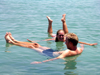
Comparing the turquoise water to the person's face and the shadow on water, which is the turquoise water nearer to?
the shadow on water

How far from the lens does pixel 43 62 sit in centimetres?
640

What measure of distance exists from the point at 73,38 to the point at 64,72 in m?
1.12

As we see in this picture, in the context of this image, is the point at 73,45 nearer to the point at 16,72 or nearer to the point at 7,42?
the point at 16,72

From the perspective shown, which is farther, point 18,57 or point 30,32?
point 30,32

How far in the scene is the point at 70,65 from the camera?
6.23 metres

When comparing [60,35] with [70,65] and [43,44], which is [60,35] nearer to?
[43,44]

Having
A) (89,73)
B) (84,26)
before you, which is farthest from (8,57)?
(84,26)

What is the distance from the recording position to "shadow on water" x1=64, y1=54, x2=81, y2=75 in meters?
5.70

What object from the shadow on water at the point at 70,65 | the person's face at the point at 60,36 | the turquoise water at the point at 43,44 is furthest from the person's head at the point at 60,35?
the shadow on water at the point at 70,65

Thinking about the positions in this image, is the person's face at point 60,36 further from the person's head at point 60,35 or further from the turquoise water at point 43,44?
the turquoise water at point 43,44

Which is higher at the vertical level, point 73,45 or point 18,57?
point 73,45

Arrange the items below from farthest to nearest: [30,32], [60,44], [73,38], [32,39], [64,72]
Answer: [30,32] → [32,39] → [60,44] → [73,38] → [64,72]

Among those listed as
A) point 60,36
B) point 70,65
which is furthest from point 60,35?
point 70,65

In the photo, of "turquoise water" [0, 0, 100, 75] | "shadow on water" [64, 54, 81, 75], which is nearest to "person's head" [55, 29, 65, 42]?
"turquoise water" [0, 0, 100, 75]
